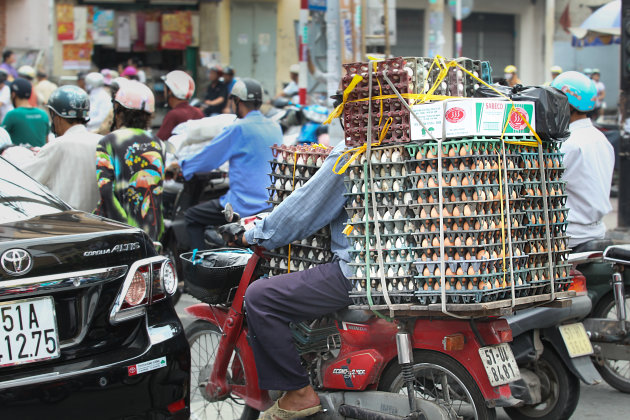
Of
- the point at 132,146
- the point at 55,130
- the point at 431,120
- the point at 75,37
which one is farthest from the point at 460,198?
the point at 75,37

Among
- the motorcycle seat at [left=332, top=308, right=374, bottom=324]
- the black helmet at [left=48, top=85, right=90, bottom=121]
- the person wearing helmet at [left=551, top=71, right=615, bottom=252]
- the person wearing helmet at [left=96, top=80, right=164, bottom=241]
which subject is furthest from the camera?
the black helmet at [left=48, top=85, right=90, bottom=121]

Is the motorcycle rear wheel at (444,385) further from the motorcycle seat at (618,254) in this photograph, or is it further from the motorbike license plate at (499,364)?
the motorcycle seat at (618,254)

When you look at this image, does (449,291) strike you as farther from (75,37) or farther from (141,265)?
(75,37)

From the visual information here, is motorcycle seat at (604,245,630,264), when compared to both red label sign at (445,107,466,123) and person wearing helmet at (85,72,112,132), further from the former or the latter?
person wearing helmet at (85,72,112,132)

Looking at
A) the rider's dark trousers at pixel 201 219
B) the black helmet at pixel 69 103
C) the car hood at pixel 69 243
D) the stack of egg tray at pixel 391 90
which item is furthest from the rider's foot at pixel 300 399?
the rider's dark trousers at pixel 201 219

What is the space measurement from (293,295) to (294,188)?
595 millimetres

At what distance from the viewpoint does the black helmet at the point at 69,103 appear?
5633mm

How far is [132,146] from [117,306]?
7.66ft

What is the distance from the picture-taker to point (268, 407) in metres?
4.30

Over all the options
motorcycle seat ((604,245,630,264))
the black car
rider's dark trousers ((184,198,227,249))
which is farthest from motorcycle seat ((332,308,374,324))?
rider's dark trousers ((184,198,227,249))

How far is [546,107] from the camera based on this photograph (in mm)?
3730

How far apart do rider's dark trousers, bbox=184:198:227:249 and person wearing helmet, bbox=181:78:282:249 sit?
0.53 metres

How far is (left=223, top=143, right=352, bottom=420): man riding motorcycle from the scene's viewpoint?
3.99 meters

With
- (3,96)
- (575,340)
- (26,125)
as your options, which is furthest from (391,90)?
(3,96)
